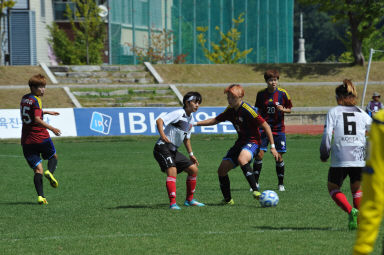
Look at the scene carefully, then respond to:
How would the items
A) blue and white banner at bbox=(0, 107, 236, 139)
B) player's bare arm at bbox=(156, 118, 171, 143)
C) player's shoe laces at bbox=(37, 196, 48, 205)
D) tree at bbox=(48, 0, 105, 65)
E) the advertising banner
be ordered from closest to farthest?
player's bare arm at bbox=(156, 118, 171, 143)
player's shoe laces at bbox=(37, 196, 48, 205)
the advertising banner
blue and white banner at bbox=(0, 107, 236, 139)
tree at bbox=(48, 0, 105, 65)

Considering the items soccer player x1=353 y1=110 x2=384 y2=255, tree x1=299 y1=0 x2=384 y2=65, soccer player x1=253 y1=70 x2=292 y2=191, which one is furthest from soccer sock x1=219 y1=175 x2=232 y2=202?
tree x1=299 y1=0 x2=384 y2=65

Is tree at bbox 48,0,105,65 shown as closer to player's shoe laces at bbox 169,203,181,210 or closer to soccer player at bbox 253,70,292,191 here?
soccer player at bbox 253,70,292,191

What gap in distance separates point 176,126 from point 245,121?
1089mm

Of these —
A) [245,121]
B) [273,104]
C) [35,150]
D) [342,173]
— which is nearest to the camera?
[342,173]

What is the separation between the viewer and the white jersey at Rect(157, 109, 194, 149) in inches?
401

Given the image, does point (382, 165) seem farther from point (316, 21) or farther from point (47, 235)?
point (316, 21)

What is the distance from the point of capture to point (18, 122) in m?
26.4

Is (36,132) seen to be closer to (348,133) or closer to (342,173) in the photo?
(342,173)

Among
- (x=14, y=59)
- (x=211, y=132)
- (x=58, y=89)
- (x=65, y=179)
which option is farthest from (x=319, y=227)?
(x=14, y=59)

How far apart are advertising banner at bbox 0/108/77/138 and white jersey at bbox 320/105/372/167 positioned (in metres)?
19.4

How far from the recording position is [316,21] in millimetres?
111188

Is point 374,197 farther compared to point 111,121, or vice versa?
point 111,121

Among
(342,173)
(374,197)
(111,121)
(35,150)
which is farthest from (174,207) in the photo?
(111,121)

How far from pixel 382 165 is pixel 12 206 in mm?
7945
